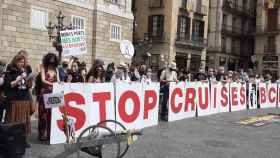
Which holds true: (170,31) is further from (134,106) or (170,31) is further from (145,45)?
(134,106)

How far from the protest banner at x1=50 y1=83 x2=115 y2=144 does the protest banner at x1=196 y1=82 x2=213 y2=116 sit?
16.0 feet

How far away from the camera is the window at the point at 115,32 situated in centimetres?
3006

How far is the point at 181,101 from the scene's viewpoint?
44.0 ft

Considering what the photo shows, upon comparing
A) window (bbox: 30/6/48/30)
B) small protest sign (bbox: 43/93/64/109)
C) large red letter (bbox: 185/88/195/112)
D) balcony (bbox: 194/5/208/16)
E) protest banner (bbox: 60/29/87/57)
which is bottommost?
large red letter (bbox: 185/88/195/112)

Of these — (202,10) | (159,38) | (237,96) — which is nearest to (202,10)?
(202,10)

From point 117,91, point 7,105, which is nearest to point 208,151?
point 117,91

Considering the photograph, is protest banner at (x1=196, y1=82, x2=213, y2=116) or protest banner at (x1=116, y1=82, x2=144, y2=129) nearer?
protest banner at (x1=116, y1=82, x2=144, y2=129)

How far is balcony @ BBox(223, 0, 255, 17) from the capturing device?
54375mm

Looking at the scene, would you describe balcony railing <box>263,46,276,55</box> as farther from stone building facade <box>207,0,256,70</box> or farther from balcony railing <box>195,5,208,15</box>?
balcony railing <box>195,5,208,15</box>

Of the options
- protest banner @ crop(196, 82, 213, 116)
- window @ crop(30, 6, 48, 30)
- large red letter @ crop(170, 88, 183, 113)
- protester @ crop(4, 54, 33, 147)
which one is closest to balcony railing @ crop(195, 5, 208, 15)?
window @ crop(30, 6, 48, 30)

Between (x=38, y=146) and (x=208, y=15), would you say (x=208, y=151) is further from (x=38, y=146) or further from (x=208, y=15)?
(x=208, y=15)

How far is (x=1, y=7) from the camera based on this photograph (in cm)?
2233

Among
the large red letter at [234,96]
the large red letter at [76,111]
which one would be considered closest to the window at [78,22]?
the large red letter at [234,96]

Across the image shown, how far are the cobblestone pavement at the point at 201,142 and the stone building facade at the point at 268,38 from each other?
44494mm
